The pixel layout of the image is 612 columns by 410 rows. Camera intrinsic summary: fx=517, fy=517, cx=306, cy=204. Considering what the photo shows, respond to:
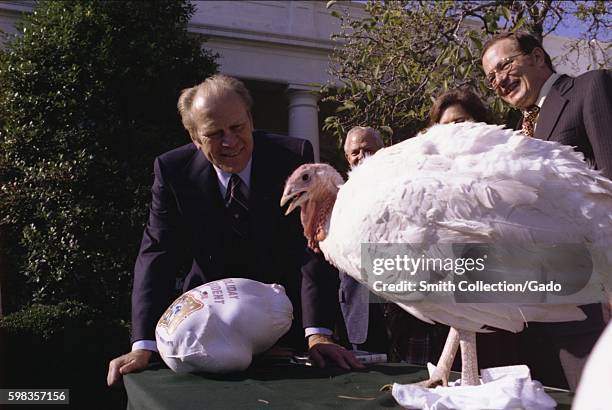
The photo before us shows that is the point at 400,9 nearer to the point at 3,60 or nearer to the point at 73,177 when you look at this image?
the point at 73,177

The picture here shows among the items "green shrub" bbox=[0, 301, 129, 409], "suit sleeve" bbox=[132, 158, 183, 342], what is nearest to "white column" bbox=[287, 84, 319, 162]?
"green shrub" bbox=[0, 301, 129, 409]

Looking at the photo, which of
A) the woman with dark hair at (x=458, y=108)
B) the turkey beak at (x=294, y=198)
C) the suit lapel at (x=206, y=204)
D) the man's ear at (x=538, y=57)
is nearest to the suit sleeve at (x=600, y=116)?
the man's ear at (x=538, y=57)

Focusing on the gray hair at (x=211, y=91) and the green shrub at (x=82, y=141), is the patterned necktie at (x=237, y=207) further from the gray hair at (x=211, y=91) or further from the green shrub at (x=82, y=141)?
the green shrub at (x=82, y=141)

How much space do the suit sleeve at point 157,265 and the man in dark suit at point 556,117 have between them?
5.50ft

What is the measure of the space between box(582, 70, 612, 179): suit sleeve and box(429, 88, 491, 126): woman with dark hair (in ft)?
2.64

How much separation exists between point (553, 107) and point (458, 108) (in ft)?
2.49

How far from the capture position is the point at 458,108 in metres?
2.89

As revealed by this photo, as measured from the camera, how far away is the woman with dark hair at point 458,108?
2.86 meters

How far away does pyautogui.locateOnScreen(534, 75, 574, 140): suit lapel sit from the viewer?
2141 mm

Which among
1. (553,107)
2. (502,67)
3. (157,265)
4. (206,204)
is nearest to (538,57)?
(502,67)

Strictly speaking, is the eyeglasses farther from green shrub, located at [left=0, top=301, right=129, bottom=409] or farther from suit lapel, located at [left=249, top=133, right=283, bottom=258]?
green shrub, located at [left=0, top=301, right=129, bottom=409]

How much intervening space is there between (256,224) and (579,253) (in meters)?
1.49

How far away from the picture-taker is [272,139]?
9.28 ft

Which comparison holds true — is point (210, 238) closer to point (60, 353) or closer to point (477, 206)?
point (477, 206)
